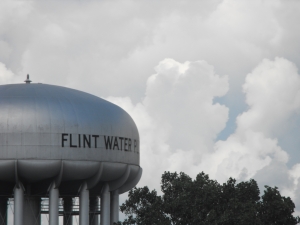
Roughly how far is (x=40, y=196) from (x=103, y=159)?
6985 millimetres

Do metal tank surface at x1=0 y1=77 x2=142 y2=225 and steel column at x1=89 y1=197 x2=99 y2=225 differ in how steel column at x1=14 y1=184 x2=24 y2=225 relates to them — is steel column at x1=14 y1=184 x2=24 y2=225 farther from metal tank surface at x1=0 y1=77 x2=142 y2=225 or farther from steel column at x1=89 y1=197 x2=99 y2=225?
steel column at x1=89 y1=197 x2=99 y2=225

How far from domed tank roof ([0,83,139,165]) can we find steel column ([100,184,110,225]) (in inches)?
126

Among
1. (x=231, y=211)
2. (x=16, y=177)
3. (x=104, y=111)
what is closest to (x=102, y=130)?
(x=104, y=111)

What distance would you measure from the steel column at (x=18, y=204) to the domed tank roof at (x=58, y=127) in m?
3.36

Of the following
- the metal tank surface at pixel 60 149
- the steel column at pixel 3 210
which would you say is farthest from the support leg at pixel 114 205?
the steel column at pixel 3 210

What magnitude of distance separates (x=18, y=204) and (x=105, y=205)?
798 centimetres

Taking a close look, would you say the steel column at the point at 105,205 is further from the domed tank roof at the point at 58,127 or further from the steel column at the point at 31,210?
the steel column at the point at 31,210

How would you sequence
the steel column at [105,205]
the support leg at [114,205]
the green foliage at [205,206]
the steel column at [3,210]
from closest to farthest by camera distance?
the green foliage at [205,206] → the steel column at [105,205] → the steel column at [3,210] → the support leg at [114,205]

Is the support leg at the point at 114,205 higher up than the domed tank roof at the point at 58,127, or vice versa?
the domed tank roof at the point at 58,127

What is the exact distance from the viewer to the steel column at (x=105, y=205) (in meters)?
74.2

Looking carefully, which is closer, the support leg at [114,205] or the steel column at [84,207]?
the steel column at [84,207]

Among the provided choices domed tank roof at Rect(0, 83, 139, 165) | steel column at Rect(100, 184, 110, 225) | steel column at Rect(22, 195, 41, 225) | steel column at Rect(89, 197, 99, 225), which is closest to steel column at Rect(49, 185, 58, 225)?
domed tank roof at Rect(0, 83, 139, 165)

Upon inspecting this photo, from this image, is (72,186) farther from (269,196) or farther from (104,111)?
(269,196)

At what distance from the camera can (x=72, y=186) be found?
72.6 metres
